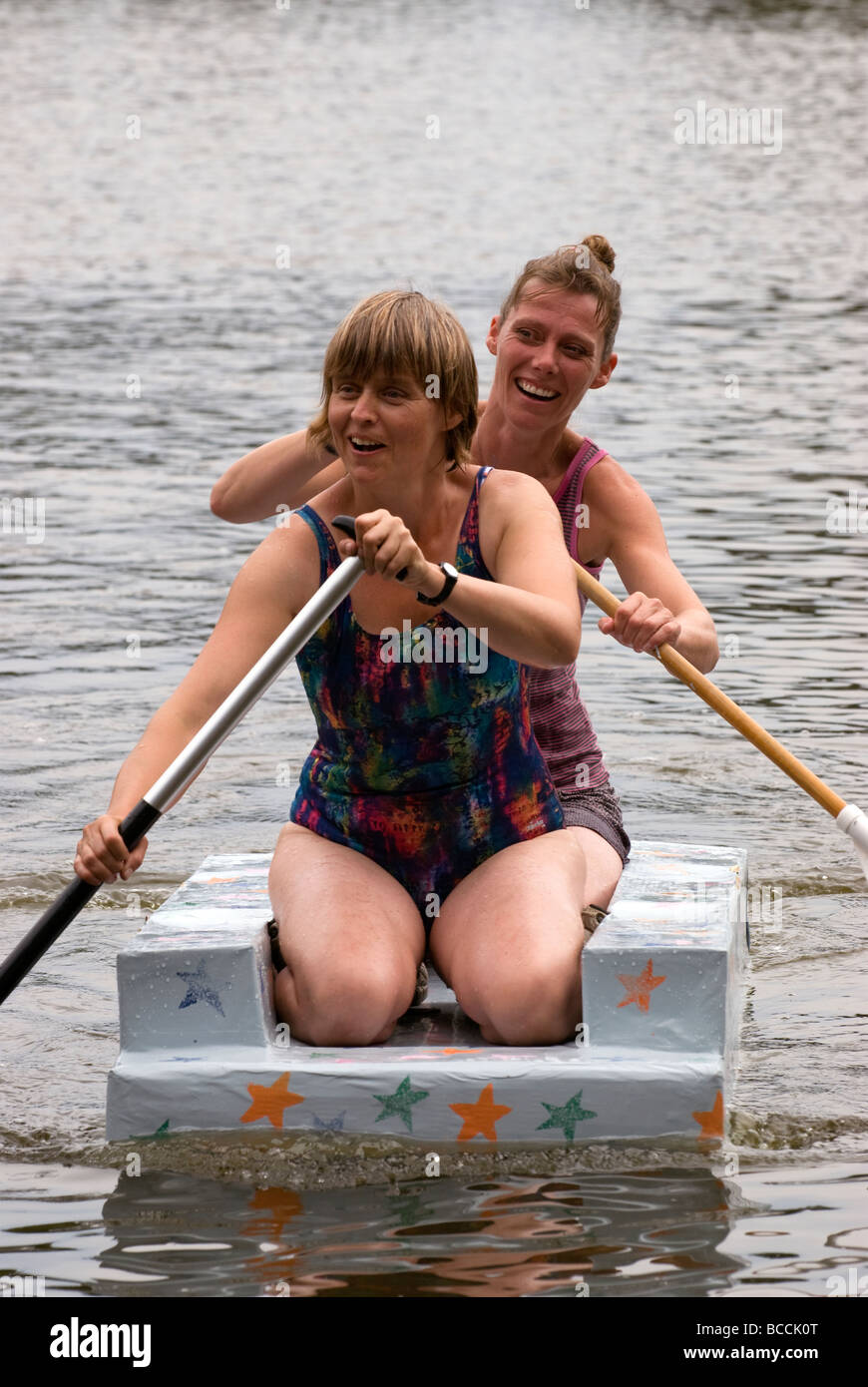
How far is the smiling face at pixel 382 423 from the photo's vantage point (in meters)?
3.82

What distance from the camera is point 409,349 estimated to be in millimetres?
3803

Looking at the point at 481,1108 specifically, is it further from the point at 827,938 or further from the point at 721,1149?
the point at 827,938

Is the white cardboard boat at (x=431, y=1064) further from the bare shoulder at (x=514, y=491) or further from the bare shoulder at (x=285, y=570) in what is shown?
the bare shoulder at (x=514, y=491)

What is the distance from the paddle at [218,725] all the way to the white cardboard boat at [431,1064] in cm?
17

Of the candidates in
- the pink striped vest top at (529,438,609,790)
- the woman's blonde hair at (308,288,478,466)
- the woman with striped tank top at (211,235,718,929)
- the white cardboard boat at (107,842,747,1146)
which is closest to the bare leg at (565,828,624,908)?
the woman with striped tank top at (211,235,718,929)

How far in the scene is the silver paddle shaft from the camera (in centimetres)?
362

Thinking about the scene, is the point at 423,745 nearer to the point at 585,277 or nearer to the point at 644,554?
the point at 644,554

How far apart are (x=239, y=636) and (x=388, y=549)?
594 millimetres

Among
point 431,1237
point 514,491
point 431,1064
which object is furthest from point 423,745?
point 431,1237

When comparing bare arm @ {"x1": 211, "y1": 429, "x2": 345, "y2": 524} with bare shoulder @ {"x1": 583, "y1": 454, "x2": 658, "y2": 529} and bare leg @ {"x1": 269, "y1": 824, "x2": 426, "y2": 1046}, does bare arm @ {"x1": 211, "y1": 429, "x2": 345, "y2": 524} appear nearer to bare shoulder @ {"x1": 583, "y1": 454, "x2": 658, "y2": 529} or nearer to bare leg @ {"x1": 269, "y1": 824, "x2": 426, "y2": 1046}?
bare shoulder @ {"x1": 583, "y1": 454, "x2": 658, "y2": 529}

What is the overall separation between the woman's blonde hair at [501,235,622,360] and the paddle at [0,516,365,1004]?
1023mm

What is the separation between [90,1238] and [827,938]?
221cm

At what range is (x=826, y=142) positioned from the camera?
24.8m
